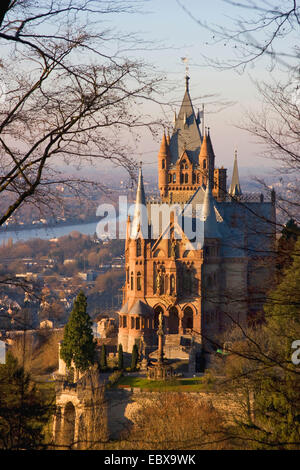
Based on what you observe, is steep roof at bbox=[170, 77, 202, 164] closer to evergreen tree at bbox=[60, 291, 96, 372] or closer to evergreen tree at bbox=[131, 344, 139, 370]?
evergreen tree at bbox=[131, 344, 139, 370]

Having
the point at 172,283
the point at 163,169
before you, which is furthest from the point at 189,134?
the point at 172,283

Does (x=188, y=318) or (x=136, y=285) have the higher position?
Answer: (x=136, y=285)

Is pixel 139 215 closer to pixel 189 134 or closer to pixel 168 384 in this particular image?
pixel 189 134

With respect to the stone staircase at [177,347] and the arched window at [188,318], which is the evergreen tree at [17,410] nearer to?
the stone staircase at [177,347]
